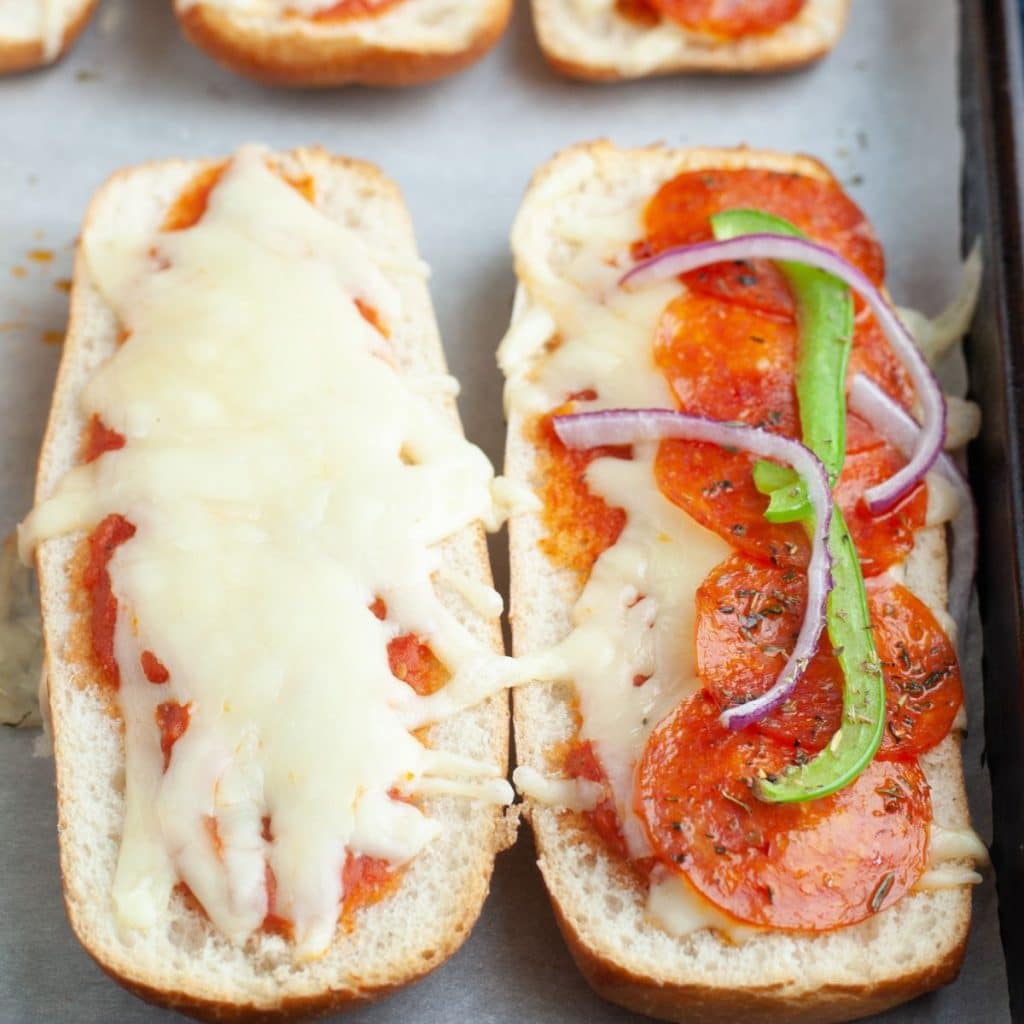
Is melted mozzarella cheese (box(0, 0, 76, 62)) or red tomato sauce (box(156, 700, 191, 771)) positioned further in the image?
melted mozzarella cheese (box(0, 0, 76, 62))

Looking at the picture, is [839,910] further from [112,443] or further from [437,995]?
[112,443]

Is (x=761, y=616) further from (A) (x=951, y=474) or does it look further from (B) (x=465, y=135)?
(B) (x=465, y=135)

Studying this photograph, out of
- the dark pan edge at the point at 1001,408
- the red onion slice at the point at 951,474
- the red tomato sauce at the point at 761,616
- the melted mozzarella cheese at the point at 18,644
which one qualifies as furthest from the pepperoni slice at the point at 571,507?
the melted mozzarella cheese at the point at 18,644

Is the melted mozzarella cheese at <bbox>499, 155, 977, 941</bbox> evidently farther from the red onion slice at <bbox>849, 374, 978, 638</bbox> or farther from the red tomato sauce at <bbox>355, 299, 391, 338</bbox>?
the red tomato sauce at <bbox>355, 299, 391, 338</bbox>

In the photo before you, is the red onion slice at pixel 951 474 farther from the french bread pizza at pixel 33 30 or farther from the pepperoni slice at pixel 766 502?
the french bread pizza at pixel 33 30

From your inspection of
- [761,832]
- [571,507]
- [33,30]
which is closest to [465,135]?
[33,30]

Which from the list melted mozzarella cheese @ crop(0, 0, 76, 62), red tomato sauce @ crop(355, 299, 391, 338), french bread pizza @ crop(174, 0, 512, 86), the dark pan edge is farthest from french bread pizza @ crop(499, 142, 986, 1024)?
melted mozzarella cheese @ crop(0, 0, 76, 62)

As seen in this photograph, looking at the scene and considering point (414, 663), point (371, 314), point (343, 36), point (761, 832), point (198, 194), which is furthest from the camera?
point (343, 36)
